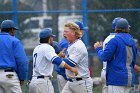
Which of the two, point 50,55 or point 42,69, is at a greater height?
point 50,55

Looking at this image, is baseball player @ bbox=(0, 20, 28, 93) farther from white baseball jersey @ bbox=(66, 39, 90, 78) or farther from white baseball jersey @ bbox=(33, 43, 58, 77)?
white baseball jersey @ bbox=(66, 39, 90, 78)

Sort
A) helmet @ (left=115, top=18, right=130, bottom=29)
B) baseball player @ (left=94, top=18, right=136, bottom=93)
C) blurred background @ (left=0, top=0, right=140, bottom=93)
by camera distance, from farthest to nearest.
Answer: blurred background @ (left=0, top=0, right=140, bottom=93) < helmet @ (left=115, top=18, right=130, bottom=29) < baseball player @ (left=94, top=18, right=136, bottom=93)

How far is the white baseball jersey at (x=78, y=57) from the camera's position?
1205 cm

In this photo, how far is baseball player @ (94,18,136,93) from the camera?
36.9 feet

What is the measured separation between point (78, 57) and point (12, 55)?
1.19 meters

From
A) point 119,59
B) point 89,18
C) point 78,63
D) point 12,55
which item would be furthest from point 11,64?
point 89,18

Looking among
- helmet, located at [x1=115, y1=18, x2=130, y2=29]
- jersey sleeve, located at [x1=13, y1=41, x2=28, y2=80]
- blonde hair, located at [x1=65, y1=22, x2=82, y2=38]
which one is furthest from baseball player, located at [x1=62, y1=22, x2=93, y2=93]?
helmet, located at [x1=115, y1=18, x2=130, y2=29]

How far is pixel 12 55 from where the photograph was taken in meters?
11.8

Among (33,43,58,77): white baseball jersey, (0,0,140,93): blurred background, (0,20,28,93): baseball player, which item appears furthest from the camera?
(0,0,140,93): blurred background

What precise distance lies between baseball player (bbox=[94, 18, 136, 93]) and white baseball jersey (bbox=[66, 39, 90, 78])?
756mm

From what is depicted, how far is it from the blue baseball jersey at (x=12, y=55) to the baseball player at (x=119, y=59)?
1.44 meters

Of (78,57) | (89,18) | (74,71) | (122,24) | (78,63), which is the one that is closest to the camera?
(122,24)

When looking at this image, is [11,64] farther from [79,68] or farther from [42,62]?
[79,68]

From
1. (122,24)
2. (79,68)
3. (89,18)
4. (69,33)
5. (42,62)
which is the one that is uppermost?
(122,24)
